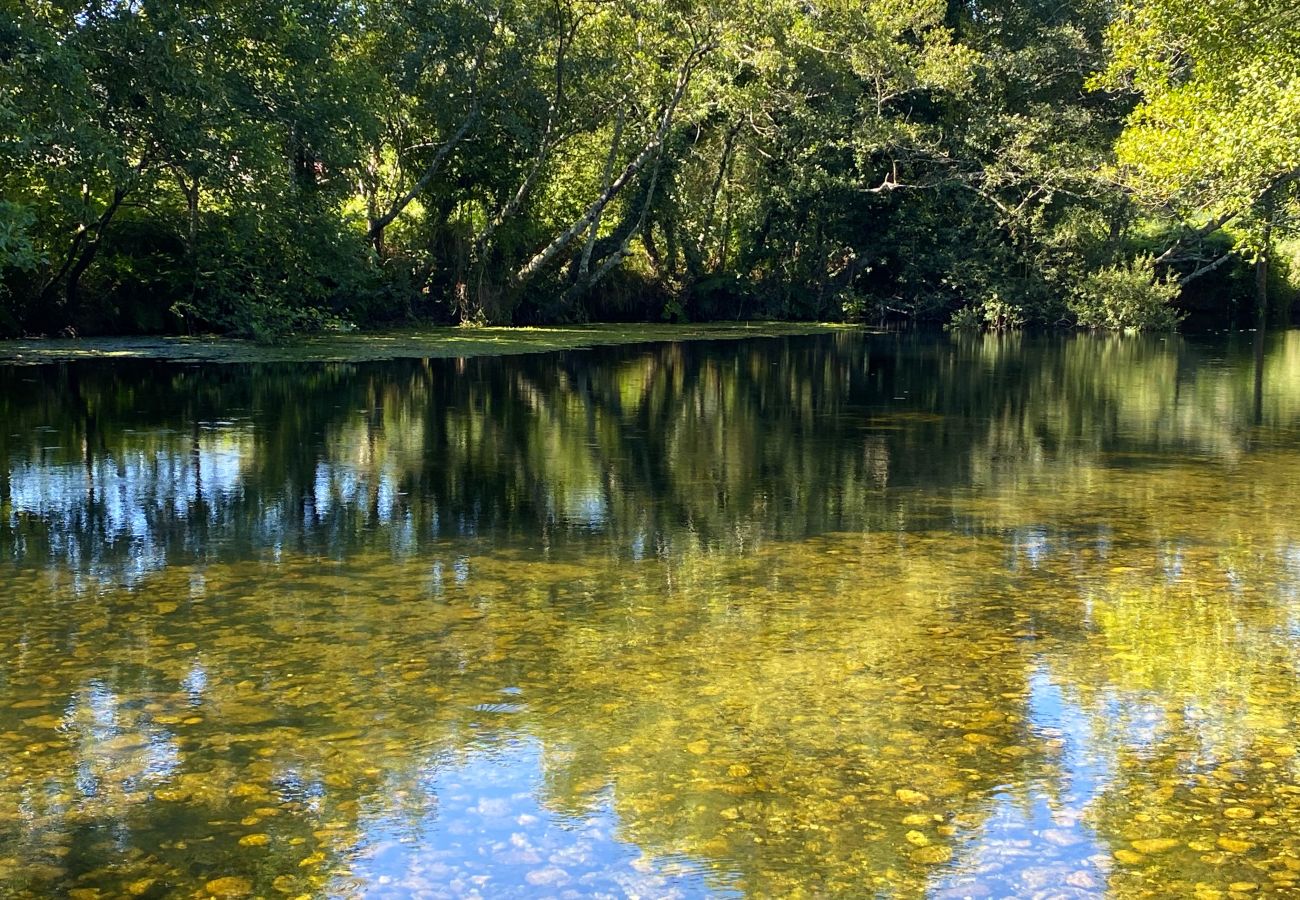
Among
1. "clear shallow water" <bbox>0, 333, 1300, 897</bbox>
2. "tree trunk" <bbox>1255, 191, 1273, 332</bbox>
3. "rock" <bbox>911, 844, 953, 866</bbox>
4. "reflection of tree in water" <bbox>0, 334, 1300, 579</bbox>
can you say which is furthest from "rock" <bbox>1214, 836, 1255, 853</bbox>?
"tree trunk" <bbox>1255, 191, 1273, 332</bbox>

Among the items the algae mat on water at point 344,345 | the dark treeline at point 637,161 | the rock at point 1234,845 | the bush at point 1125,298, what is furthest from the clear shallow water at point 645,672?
the bush at point 1125,298

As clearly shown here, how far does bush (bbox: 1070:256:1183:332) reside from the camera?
131 ft

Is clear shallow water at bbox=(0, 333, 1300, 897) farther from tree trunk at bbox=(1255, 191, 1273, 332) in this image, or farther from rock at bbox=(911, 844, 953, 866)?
tree trunk at bbox=(1255, 191, 1273, 332)

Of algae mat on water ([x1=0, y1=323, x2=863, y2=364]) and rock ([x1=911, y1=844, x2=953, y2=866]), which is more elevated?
algae mat on water ([x1=0, y1=323, x2=863, y2=364])

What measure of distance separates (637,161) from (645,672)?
97.5 ft

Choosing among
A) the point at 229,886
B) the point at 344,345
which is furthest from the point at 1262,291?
the point at 229,886

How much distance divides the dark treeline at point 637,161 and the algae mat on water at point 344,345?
1.05m

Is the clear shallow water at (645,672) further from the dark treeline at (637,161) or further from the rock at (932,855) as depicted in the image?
the dark treeline at (637,161)

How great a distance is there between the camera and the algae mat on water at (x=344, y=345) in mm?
23875

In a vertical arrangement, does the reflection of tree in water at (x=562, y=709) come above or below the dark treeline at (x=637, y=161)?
below

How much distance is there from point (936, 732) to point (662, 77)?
31.6 meters

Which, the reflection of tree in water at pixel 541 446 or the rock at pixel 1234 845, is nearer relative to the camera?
the rock at pixel 1234 845

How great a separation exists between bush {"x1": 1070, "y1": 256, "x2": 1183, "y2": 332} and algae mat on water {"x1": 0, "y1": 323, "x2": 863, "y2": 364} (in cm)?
1293

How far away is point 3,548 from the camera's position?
27.3 ft
